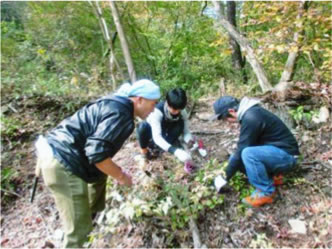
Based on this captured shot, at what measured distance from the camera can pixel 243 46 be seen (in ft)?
15.6

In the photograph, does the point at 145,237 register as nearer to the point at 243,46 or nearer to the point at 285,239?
the point at 285,239

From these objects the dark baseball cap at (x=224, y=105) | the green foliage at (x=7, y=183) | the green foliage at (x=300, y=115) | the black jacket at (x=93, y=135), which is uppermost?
the black jacket at (x=93, y=135)

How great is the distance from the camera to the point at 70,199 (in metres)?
2.29

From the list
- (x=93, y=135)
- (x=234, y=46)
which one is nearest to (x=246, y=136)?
(x=93, y=135)

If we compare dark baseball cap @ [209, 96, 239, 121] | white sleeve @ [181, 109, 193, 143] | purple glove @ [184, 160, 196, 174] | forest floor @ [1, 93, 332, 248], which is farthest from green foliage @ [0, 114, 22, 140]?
dark baseball cap @ [209, 96, 239, 121]

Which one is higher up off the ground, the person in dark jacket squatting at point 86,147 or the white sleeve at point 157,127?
the person in dark jacket squatting at point 86,147

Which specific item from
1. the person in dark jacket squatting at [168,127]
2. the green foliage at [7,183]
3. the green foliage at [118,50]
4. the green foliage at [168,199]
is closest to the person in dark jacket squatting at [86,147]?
the green foliage at [168,199]

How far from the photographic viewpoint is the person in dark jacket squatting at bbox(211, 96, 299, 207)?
277 centimetres

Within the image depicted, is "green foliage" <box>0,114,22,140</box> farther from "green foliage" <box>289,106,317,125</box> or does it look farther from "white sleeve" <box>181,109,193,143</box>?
"green foliage" <box>289,106,317,125</box>

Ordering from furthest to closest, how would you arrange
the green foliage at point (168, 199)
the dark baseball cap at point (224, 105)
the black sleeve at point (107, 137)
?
the dark baseball cap at point (224, 105), the green foliage at point (168, 199), the black sleeve at point (107, 137)

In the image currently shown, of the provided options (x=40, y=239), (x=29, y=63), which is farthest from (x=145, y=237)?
(x=29, y=63)

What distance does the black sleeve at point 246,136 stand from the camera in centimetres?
277

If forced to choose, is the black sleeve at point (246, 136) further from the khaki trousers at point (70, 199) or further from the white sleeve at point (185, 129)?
the khaki trousers at point (70, 199)

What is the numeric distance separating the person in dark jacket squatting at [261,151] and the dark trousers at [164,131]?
Answer: 887 millimetres
